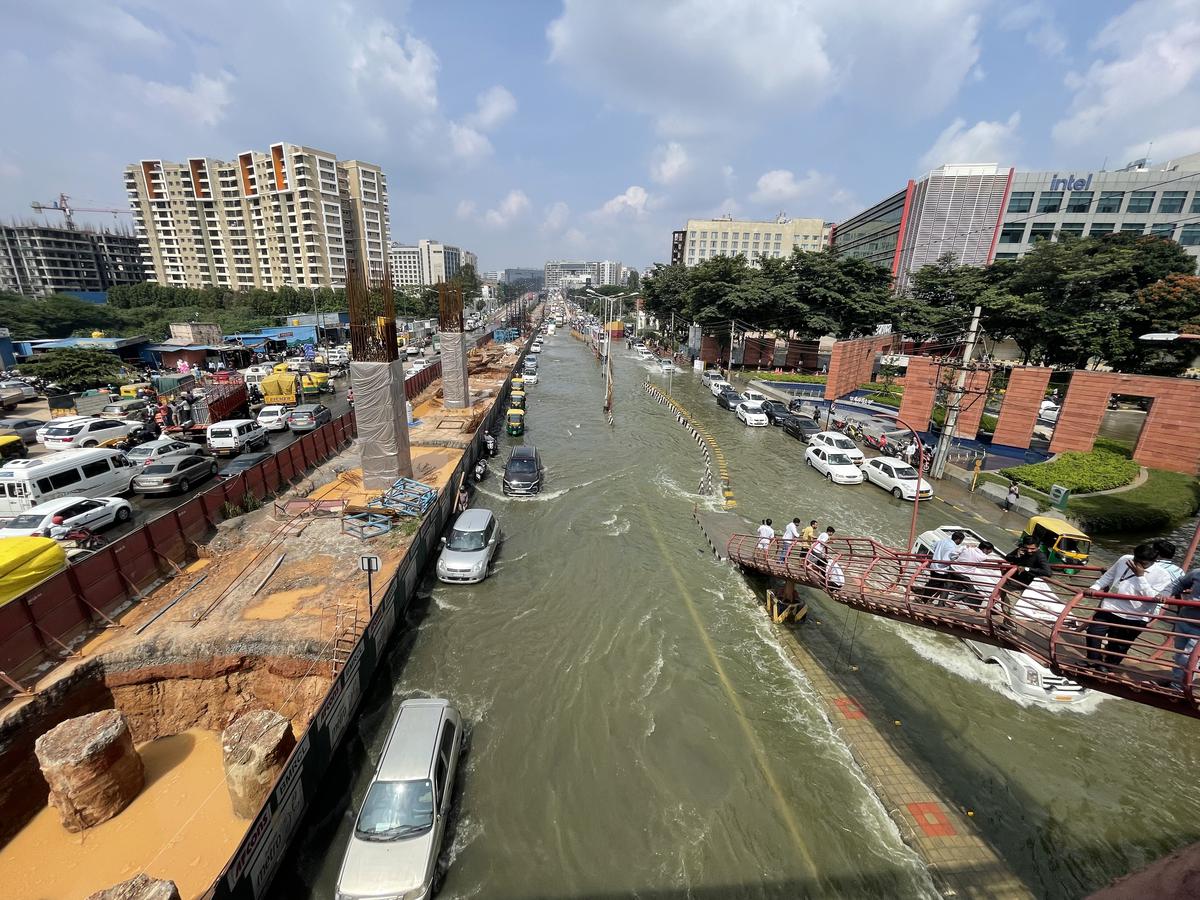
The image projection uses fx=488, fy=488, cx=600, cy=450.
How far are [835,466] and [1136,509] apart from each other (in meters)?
10.8

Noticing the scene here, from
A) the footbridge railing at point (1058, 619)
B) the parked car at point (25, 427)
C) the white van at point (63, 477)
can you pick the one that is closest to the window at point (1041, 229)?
the footbridge railing at point (1058, 619)

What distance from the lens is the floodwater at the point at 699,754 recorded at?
8117 millimetres

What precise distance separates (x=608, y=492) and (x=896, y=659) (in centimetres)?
1325

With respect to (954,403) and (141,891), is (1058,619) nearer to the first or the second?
(141,891)

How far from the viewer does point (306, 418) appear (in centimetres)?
2934

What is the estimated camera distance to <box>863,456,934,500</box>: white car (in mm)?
22281

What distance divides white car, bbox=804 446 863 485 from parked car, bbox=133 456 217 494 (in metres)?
29.3

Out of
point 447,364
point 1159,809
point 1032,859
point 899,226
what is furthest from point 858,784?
point 899,226

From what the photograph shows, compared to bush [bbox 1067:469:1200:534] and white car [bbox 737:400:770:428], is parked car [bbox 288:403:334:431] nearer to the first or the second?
white car [bbox 737:400:770:428]

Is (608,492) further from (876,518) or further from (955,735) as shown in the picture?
(955,735)

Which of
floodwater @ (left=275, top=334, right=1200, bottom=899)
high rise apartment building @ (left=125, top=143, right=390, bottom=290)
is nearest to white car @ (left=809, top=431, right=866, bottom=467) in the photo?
floodwater @ (left=275, top=334, right=1200, bottom=899)

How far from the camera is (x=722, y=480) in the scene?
2473cm

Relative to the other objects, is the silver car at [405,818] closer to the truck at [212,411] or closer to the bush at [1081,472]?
the truck at [212,411]

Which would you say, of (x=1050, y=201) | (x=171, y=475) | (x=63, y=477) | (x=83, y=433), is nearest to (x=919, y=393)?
(x=171, y=475)
